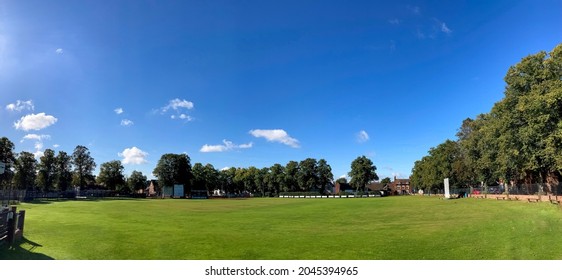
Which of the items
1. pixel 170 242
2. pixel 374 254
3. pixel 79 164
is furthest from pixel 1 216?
pixel 79 164

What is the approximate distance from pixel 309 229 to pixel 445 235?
26.4ft

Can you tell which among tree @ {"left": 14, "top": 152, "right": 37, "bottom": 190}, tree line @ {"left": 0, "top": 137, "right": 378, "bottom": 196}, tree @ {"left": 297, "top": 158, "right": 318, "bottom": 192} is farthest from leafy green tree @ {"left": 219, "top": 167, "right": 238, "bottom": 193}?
tree @ {"left": 14, "top": 152, "right": 37, "bottom": 190}

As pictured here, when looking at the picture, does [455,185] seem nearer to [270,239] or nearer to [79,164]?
[270,239]

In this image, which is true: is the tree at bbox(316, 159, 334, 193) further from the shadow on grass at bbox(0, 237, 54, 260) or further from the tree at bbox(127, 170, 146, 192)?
the shadow on grass at bbox(0, 237, 54, 260)

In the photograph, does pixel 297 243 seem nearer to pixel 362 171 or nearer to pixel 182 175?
pixel 182 175

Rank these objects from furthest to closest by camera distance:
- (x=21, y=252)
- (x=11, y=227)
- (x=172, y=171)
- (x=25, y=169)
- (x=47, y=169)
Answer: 1. (x=172, y=171)
2. (x=47, y=169)
3. (x=25, y=169)
4. (x=11, y=227)
5. (x=21, y=252)

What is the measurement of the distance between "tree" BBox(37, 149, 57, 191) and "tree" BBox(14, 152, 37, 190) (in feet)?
15.3

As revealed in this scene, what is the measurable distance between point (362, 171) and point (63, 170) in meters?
118

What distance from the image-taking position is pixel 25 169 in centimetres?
10569

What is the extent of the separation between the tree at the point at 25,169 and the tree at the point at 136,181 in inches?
2342

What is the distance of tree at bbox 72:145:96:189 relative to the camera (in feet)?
422

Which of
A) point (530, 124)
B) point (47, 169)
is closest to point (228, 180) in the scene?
point (47, 169)

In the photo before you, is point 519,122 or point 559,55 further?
point 519,122
